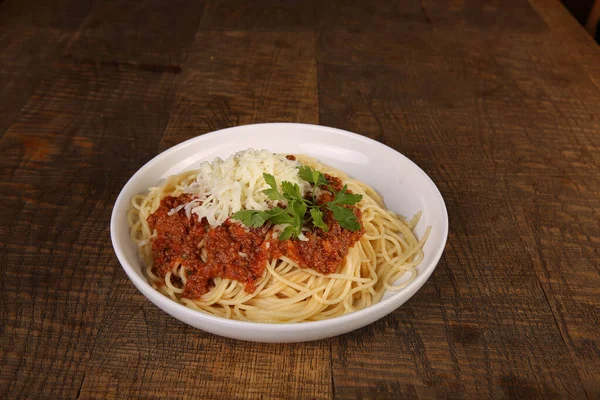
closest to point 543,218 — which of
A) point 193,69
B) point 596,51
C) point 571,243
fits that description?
point 571,243

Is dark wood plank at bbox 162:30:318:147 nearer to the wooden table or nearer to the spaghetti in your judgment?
the wooden table

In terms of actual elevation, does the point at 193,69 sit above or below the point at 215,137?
below

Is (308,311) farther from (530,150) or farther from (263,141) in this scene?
(530,150)

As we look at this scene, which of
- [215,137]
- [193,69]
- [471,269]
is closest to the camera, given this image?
[471,269]

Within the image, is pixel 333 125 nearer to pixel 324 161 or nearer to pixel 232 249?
pixel 324 161

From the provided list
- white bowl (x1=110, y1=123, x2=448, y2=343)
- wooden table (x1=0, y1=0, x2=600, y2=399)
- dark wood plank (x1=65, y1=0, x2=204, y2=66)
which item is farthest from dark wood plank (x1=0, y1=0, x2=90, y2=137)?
white bowl (x1=110, y1=123, x2=448, y2=343)

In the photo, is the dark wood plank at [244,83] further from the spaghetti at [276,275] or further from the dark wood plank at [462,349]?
the dark wood plank at [462,349]

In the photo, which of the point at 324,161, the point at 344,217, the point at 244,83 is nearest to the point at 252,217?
the point at 344,217
